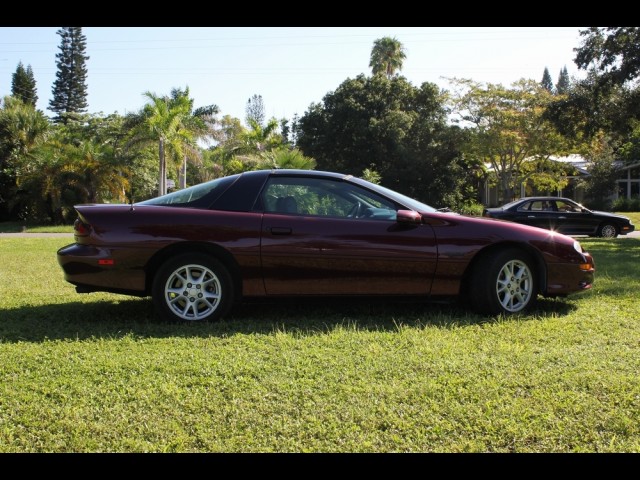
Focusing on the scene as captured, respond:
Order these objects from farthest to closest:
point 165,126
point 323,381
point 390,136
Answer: point 390,136 < point 165,126 < point 323,381

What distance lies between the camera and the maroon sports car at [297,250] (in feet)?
16.6

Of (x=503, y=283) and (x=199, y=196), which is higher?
(x=199, y=196)

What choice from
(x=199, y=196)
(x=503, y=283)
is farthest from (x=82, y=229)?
(x=503, y=283)

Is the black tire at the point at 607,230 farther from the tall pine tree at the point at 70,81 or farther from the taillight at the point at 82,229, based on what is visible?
the tall pine tree at the point at 70,81

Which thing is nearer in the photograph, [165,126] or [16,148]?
[165,126]

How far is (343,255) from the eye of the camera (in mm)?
5152

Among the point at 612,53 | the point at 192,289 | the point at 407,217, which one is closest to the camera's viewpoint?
the point at 192,289

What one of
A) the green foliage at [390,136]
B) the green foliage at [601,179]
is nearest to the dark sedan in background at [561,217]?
the green foliage at [390,136]

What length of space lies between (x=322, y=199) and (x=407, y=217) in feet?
2.69

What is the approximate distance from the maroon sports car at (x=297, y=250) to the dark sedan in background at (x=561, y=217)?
1258 centimetres

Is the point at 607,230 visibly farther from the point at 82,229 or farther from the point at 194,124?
the point at 194,124

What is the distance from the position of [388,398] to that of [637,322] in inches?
120

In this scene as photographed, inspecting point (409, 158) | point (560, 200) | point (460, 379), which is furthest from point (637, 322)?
point (409, 158)

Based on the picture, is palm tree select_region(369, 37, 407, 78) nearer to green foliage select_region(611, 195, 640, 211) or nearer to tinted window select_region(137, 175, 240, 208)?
green foliage select_region(611, 195, 640, 211)
